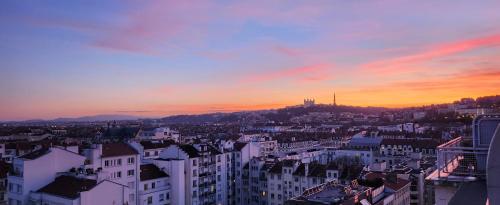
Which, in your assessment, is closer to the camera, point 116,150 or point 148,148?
point 116,150

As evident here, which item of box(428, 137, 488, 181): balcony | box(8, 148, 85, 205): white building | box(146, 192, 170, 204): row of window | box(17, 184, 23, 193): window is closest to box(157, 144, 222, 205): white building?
box(146, 192, 170, 204): row of window

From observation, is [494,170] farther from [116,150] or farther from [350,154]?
[350,154]

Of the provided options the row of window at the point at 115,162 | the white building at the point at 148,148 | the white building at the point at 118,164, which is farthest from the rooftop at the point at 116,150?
the white building at the point at 148,148

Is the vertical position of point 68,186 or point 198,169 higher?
point 68,186

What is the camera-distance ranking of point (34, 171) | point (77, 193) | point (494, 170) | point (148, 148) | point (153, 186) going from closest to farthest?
point (494, 170) < point (77, 193) < point (34, 171) < point (153, 186) < point (148, 148)

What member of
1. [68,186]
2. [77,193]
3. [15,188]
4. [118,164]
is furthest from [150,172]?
[77,193]

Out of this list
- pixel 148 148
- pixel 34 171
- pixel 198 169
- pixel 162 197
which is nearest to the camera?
pixel 34 171

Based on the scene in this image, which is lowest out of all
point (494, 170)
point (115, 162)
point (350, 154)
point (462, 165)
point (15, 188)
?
point (350, 154)

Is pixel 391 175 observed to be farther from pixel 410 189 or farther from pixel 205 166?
pixel 205 166

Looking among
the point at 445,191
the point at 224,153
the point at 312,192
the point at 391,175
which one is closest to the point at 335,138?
the point at 224,153
